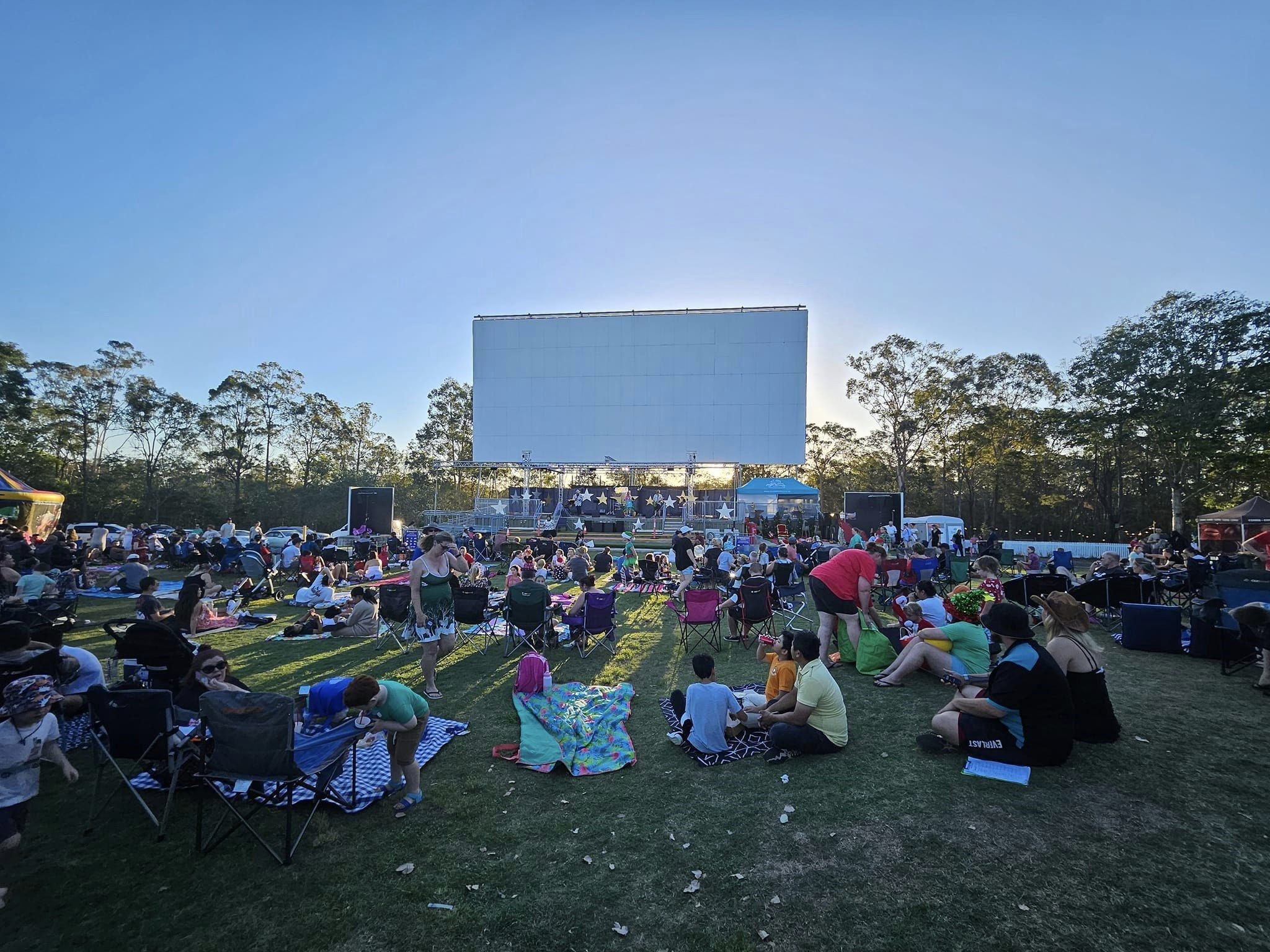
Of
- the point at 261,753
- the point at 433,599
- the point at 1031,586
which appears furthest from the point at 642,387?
the point at 261,753

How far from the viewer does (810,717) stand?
176 inches

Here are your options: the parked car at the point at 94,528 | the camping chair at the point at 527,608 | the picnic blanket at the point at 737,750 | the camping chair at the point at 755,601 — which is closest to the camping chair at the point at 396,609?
the camping chair at the point at 527,608

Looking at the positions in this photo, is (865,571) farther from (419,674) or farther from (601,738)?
(419,674)

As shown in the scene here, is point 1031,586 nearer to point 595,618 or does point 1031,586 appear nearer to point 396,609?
point 595,618

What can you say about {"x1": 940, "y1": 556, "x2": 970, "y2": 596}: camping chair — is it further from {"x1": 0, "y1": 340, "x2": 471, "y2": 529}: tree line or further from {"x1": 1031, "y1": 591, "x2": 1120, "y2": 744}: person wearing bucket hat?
{"x1": 0, "y1": 340, "x2": 471, "y2": 529}: tree line

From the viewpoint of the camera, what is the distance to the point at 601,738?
15.8ft

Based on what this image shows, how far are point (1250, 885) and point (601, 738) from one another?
389 cm

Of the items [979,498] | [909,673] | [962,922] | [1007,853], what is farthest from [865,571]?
[979,498]

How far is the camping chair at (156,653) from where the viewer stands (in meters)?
4.48

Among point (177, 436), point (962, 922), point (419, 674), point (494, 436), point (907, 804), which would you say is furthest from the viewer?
point (494, 436)

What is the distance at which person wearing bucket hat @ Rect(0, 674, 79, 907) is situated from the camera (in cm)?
286

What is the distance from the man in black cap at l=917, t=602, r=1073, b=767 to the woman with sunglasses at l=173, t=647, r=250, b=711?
18.2 feet

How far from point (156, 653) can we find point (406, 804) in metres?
2.54

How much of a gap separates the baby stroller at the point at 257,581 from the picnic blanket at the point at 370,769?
8242mm
